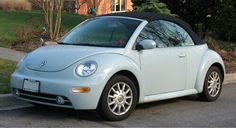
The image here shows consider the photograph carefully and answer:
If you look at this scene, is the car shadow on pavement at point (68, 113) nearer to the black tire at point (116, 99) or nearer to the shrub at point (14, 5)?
the black tire at point (116, 99)

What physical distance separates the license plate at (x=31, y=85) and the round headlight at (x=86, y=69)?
0.60 meters

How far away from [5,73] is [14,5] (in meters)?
17.6

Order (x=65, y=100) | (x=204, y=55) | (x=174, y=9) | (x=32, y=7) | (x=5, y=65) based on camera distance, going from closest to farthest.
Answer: (x=65, y=100) < (x=204, y=55) < (x=5, y=65) < (x=174, y=9) < (x=32, y=7)

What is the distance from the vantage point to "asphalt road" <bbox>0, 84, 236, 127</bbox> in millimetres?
7465

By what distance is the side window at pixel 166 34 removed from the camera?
840cm

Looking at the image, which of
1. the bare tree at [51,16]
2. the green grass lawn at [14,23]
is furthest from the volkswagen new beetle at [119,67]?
the green grass lawn at [14,23]

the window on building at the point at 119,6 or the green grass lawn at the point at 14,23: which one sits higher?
the green grass lawn at the point at 14,23

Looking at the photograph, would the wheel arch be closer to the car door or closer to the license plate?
the car door

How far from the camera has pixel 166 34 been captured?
28.6 ft

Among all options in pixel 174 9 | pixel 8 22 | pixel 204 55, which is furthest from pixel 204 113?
pixel 8 22

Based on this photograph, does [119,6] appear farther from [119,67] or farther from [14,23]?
[119,67]

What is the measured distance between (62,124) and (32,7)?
71.2 ft

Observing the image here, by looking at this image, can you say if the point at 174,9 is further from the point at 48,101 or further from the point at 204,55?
the point at 48,101

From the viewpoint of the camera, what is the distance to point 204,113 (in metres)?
8.39
